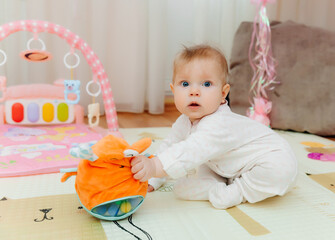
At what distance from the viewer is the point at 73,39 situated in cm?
136

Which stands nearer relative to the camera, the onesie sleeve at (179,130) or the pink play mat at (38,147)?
the onesie sleeve at (179,130)

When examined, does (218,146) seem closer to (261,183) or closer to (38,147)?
(261,183)

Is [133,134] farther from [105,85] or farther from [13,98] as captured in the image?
[13,98]

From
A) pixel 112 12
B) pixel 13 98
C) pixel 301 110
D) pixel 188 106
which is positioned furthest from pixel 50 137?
pixel 301 110

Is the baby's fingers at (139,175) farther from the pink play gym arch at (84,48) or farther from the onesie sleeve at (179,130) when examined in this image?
the pink play gym arch at (84,48)

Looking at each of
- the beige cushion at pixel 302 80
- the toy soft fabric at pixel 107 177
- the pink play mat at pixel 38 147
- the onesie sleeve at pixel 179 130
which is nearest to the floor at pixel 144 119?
the pink play mat at pixel 38 147

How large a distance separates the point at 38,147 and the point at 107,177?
607 mm

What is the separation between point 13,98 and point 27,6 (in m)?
0.54

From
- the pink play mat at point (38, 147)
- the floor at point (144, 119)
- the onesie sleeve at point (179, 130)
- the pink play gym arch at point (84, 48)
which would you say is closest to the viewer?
the onesie sleeve at point (179, 130)

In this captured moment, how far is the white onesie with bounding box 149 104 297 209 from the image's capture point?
0.78m

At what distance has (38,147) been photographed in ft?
4.01

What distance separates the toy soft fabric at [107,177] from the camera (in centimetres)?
69

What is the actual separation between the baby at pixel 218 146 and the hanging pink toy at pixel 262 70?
31.3 inches

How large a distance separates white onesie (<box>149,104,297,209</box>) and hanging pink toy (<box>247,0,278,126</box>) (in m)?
0.79
